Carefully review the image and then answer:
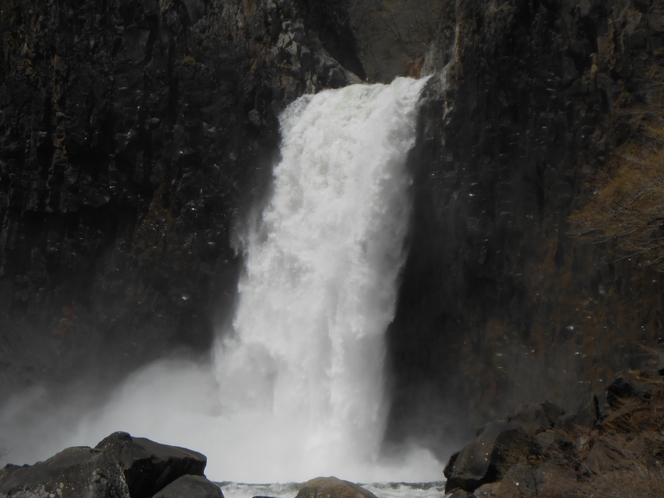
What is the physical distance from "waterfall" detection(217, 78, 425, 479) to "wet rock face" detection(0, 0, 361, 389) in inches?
61.9

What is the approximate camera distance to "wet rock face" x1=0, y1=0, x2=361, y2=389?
25.2 m

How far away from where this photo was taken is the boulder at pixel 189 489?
1252 centimetres

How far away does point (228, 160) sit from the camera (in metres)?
25.3

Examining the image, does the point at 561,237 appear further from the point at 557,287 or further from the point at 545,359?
the point at 545,359

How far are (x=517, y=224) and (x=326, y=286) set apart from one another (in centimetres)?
591

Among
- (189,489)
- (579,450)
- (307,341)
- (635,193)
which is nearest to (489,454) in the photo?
(579,450)

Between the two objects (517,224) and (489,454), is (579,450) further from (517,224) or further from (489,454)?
(517,224)

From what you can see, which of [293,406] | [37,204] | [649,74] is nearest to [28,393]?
[37,204]

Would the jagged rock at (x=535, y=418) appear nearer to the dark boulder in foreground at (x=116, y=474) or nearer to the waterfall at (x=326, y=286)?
the waterfall at (x=326, y=286)

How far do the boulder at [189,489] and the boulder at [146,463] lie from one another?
64 cm

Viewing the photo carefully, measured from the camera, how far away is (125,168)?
25.6 meters

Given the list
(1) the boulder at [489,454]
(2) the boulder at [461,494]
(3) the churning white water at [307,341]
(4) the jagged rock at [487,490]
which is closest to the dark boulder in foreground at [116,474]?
(2) the boulder at [461,494]

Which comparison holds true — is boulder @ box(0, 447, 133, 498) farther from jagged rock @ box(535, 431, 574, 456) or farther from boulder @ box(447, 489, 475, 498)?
jagged rock @ box(535, 431, 574, 456)

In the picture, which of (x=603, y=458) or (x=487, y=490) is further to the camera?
(x=487, y=490)
